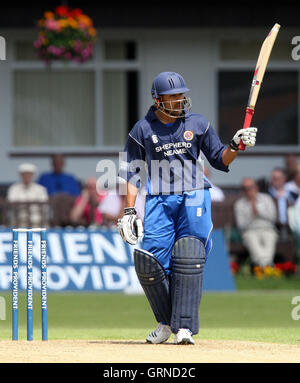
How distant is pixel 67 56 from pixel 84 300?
4.60m

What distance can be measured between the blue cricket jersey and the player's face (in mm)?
105

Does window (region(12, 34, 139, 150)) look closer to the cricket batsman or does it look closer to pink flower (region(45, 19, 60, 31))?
pink flower (region(45, 19, 60, 31))

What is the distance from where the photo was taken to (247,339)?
9.16 metres

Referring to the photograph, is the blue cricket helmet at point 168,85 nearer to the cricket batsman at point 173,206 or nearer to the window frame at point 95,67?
the cricket batsman at point 173,206

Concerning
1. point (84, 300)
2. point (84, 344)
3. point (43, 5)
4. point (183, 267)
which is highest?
point (43, 5)

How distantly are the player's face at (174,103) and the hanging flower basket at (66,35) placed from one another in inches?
334

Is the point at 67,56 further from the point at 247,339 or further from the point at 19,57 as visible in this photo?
the point at 247,339

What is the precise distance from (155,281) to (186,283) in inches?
9.2

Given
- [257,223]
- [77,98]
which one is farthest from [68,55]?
[257,223]

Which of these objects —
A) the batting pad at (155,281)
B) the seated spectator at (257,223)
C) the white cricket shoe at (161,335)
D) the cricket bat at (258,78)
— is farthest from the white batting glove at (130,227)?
the seated spectator at (257,223)

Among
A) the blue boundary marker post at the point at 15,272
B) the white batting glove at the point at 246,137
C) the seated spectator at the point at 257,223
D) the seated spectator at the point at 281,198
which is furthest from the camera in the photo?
the seated spectator at the point at 281,198

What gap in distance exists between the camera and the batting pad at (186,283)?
26.7 feet

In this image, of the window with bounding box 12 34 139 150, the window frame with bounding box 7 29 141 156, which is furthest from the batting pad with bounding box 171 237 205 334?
the window with bounding box 12 34 139 150

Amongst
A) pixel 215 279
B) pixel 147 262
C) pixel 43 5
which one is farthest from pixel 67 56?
pixel 147 262
